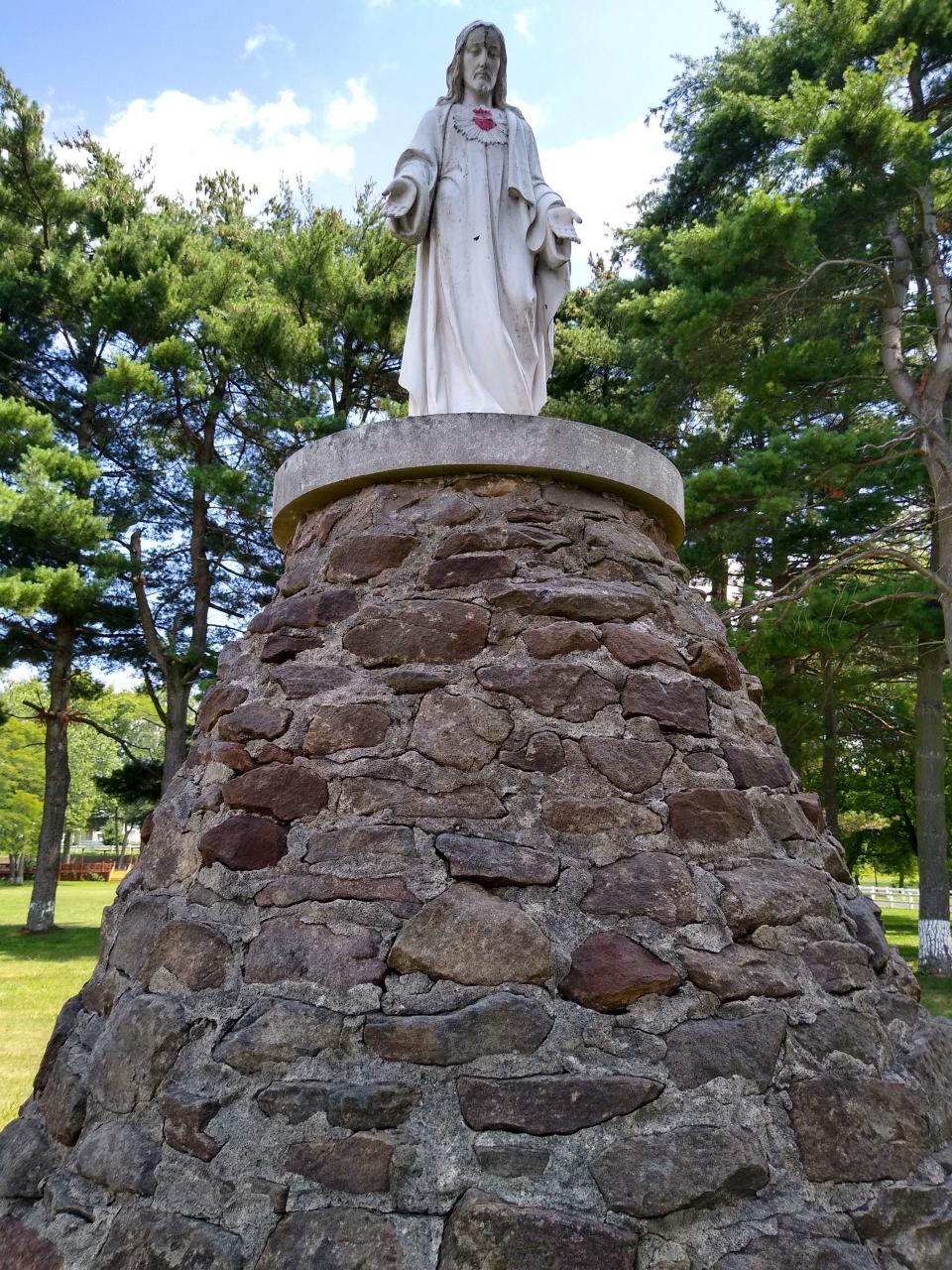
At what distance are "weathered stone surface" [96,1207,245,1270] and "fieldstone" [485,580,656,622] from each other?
1586mm

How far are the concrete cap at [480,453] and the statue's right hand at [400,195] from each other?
1.05 metres

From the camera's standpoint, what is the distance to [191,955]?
2211mm

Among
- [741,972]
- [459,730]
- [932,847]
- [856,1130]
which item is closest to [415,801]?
[459,730]

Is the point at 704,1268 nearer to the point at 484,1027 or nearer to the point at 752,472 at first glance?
the point at 484,1027

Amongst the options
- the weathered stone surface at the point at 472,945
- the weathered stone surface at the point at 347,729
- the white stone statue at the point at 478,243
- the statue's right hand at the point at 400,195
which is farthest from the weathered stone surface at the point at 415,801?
the statue's right hand at the point at 400,195

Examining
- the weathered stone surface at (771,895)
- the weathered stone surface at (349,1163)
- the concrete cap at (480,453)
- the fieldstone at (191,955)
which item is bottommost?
the weathered stone surface at (349,1163)

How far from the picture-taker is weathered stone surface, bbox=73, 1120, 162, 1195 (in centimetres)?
194

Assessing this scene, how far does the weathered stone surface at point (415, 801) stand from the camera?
7.45ft

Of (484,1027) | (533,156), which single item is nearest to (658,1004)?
(484,1027)

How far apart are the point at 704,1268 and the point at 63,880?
41845 mm

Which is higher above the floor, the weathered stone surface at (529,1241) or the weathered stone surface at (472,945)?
the weathered stone surface at (472,945)

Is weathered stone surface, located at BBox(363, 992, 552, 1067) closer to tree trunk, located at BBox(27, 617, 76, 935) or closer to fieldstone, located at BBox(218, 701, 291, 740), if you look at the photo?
fieldstone, located at BBox(218, 701, 291, 740)

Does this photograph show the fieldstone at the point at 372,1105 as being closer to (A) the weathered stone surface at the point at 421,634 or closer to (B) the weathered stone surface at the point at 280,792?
(B) the weathered stone surface at the point at 280,792

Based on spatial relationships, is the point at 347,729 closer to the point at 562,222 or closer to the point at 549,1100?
the point at 549,1100
